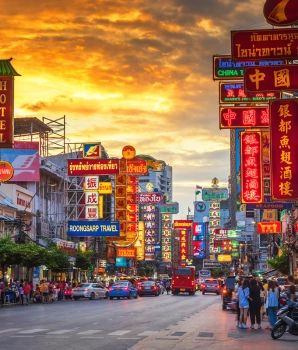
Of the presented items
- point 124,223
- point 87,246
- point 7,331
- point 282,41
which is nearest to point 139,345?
point 7,331

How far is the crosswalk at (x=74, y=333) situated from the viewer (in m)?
22.1

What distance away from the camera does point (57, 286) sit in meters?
63.3

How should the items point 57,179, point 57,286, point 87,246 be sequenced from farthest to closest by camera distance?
point 87,246 → point 57,179 → point 57,286

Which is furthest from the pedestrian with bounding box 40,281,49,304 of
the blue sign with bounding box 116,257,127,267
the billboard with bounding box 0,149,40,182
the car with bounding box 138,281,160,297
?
the blue sign with bounding box 116,257,127,267

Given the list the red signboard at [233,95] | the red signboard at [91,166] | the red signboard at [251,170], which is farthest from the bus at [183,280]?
the red signboard at [233,95]

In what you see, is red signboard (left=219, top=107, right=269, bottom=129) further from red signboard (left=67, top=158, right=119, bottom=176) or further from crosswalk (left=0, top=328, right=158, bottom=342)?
red signboard (left=67, top=158, right=119, bottom=176)

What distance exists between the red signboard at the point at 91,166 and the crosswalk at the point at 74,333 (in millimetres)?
52864

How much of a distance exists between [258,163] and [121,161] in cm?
4494

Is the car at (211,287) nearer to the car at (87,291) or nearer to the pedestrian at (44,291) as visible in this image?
the car at (87,291)

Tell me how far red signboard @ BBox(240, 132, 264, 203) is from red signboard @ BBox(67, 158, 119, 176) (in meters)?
36.8

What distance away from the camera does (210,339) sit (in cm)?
2147

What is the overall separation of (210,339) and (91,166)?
57.4 metres

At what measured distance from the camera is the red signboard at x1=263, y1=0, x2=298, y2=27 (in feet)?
84.6

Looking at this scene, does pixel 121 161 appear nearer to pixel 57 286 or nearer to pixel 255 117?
pixel 57 286
